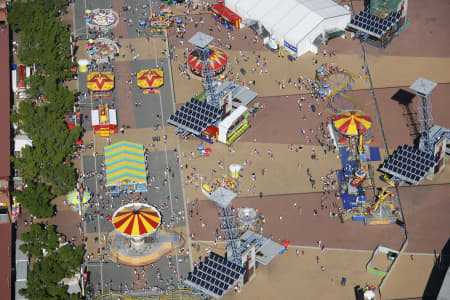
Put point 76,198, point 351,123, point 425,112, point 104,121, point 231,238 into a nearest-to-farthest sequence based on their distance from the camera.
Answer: point 231,238 < point 76,198 < point 351,123 < point 104,121 < point 425,112

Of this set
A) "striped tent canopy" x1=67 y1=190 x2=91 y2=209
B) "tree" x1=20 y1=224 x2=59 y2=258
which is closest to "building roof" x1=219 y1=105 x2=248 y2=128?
"striped tent canopy" x1=67 y1=190 x2=91 y2=209

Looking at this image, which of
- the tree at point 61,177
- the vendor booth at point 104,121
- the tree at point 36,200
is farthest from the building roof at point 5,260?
the vendor booth at point 104,121

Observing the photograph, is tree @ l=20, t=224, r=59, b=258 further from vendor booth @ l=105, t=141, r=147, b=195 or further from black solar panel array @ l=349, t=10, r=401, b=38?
black solar panel array @ l=349, t=10, r=401, b=38

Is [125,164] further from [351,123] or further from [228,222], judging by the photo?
[351,123]

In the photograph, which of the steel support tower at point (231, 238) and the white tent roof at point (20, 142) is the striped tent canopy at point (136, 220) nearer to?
the steel support tower at point (231, 238)

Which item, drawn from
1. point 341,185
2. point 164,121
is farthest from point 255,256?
point 164,121

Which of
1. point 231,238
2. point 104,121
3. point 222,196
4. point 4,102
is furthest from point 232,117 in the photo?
point 4,102

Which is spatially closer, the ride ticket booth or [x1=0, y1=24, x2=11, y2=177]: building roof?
[x1=0, y1=24, x2=11, y2=177]: building roof
